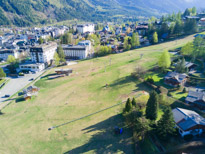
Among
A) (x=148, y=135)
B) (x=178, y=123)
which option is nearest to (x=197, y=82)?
(x=178, y=123)

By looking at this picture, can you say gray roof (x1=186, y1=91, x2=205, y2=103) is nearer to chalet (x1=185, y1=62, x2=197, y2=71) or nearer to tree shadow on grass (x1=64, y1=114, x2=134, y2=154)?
tree shadow on grass (x1=64, y1=114, x2=134, y2=154)

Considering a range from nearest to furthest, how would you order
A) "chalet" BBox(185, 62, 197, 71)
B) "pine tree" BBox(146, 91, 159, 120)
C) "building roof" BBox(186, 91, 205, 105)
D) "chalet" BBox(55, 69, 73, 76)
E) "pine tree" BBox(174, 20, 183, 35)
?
"pine tree" BBox(146, 91, 159, 120) < "building roof" BBox(186, 91, 205, 105) < "chalet" BBox(185, 62, 197, 71) < "chalet" BBox(55, 69, 73, 76) < "pine tree" BBox(174, 20, 183, 35)

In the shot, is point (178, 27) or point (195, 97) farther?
point (178, 27)

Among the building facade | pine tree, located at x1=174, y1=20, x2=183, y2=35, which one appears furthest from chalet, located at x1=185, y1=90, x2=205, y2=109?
pine tree, located at x1=174, y1=20, x2=183, y2=35

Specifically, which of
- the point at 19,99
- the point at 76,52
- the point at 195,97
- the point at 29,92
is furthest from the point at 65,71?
the point at 195,97

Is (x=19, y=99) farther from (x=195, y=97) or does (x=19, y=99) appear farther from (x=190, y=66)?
(x=190, y=66)

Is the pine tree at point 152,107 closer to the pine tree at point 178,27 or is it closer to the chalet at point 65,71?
the chalet at point 65,71

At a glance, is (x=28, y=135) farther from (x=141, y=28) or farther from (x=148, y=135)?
(x=141, y=28)
